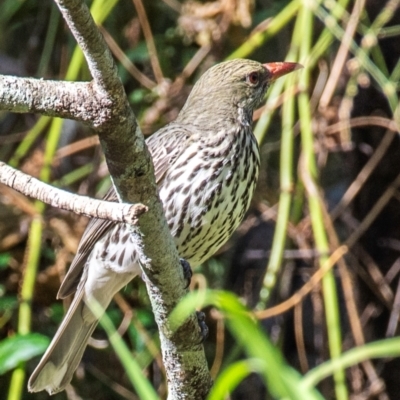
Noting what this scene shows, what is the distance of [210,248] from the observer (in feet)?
9.82

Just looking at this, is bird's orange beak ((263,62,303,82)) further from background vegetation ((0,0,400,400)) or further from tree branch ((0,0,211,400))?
tree branch ((0,0,211,400))

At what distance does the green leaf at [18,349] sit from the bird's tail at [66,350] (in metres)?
0.84

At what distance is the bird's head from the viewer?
3242 millimetres

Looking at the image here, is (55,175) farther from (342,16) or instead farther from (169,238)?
(169,238)

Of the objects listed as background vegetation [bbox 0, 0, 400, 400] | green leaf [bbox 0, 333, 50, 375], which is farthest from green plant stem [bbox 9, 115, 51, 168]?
green leaf [bbox 0, 333, 50, 375]

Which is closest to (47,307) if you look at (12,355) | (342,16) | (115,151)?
(342,16)

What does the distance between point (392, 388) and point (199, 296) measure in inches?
118

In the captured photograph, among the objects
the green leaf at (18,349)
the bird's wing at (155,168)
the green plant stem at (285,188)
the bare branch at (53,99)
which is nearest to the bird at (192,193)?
the bird's wing at (155,168)

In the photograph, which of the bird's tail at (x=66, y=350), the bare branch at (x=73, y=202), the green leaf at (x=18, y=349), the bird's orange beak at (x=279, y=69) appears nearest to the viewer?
the bare branch at (x=73, y=202)

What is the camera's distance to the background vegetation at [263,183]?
371 cm

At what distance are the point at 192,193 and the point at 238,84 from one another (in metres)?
0.63

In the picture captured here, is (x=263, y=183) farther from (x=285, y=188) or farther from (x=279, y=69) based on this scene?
(x=279, y=69)

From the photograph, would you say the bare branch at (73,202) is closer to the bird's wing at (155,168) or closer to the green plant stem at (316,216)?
the bird's wing at (155,168)

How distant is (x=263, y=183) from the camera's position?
4.10 m
